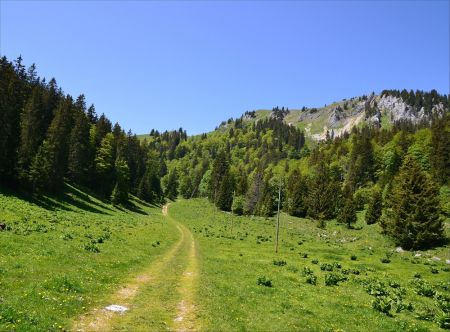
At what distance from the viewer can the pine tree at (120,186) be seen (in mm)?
87181

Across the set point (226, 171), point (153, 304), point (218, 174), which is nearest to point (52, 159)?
point (153, 304)

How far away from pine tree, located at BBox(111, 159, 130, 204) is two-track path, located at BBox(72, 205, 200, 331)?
211 feet

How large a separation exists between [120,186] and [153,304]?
7767 centimetres

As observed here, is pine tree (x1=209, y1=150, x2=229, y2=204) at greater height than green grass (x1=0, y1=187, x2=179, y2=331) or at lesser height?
→ greater

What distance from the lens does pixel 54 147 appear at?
219ft

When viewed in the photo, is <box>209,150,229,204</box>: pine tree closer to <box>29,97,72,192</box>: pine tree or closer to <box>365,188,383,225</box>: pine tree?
<box>365,188,383,225</box>: pine tree

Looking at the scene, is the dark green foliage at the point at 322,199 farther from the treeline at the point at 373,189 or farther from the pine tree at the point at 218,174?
the pine tree at the point at 218,174

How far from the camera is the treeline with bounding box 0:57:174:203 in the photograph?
58.8 m

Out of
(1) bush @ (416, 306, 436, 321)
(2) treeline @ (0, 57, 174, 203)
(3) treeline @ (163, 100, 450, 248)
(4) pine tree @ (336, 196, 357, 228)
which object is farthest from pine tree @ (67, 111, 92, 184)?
(1) bush @ (416, 306, 436, 321)

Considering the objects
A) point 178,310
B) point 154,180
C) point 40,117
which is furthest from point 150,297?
point 154,180

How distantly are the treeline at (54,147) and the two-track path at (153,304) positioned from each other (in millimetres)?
43523

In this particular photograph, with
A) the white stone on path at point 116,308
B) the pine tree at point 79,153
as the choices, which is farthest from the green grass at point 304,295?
the pine tree at point 79,153

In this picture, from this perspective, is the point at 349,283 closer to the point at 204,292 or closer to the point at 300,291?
the point at 300,291

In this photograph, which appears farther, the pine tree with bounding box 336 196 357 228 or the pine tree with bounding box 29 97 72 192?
the pine tree with bounding box 336 196 357 228
